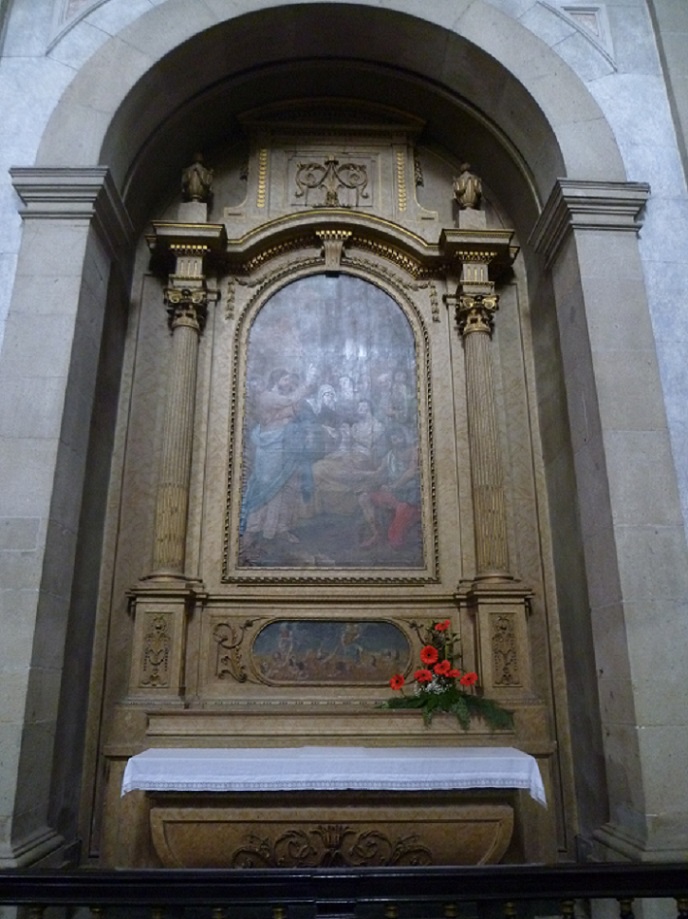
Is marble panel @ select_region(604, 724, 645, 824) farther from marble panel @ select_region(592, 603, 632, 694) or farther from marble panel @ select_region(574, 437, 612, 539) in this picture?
marble panel @ select_region(574, 437, 612, 539)

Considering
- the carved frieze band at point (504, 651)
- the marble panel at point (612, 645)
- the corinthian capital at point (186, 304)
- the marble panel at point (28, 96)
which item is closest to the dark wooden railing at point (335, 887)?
the marble panel at point (612, 645)

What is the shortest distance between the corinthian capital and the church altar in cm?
368

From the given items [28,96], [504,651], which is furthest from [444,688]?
[28,96]

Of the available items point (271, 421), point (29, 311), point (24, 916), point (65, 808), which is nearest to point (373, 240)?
point (271, 421)

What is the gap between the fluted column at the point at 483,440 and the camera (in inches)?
244

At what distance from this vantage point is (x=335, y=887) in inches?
99.2

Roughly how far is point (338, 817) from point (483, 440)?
3239 mm

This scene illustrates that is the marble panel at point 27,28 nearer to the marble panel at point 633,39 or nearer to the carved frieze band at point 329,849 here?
the marble panel at point 633,39

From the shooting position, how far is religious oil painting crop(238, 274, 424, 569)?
636cm

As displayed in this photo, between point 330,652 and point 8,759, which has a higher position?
point 330,652

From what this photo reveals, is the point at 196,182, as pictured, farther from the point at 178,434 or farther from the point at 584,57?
the point at 584,57

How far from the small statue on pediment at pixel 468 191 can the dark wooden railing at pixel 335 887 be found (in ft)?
19.4

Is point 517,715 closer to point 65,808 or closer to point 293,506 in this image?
point 293,506

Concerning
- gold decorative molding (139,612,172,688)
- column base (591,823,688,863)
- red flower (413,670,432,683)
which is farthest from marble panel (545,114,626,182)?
gold decorative molding (139,612,172,688)
